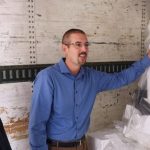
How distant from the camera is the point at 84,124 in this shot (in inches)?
73.2

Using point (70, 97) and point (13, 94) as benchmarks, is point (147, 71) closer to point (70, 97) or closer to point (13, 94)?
point (70, 97)

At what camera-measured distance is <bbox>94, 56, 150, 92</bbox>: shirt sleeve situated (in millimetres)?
1915

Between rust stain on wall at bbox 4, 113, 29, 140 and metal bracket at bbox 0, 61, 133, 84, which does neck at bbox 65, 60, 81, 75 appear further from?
rust stain on wall at bbox 4, 113, 29, 140

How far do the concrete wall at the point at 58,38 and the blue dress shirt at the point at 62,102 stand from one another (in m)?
0.22

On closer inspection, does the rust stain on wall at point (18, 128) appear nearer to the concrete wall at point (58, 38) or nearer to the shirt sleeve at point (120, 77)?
the concrete wall at point (58, 38)

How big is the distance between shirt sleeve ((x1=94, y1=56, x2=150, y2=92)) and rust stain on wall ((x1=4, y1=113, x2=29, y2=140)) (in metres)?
0.54

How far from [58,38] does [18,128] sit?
66 cm

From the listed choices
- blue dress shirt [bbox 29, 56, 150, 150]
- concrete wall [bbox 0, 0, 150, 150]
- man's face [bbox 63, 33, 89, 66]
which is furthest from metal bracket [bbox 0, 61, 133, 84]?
man's face [bbox 63, 33, 89, 66]

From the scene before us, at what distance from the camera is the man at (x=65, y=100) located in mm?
1673

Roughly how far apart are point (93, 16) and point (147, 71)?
0.60 meters

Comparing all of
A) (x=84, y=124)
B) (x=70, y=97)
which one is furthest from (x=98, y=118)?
(x=70, y=97)

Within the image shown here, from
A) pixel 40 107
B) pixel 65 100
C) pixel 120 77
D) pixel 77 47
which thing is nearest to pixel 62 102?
pixel 65 100

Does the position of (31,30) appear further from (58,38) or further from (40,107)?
(40,107)

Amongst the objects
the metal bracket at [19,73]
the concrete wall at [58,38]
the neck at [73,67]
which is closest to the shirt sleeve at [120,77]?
the neck at [73,67]
